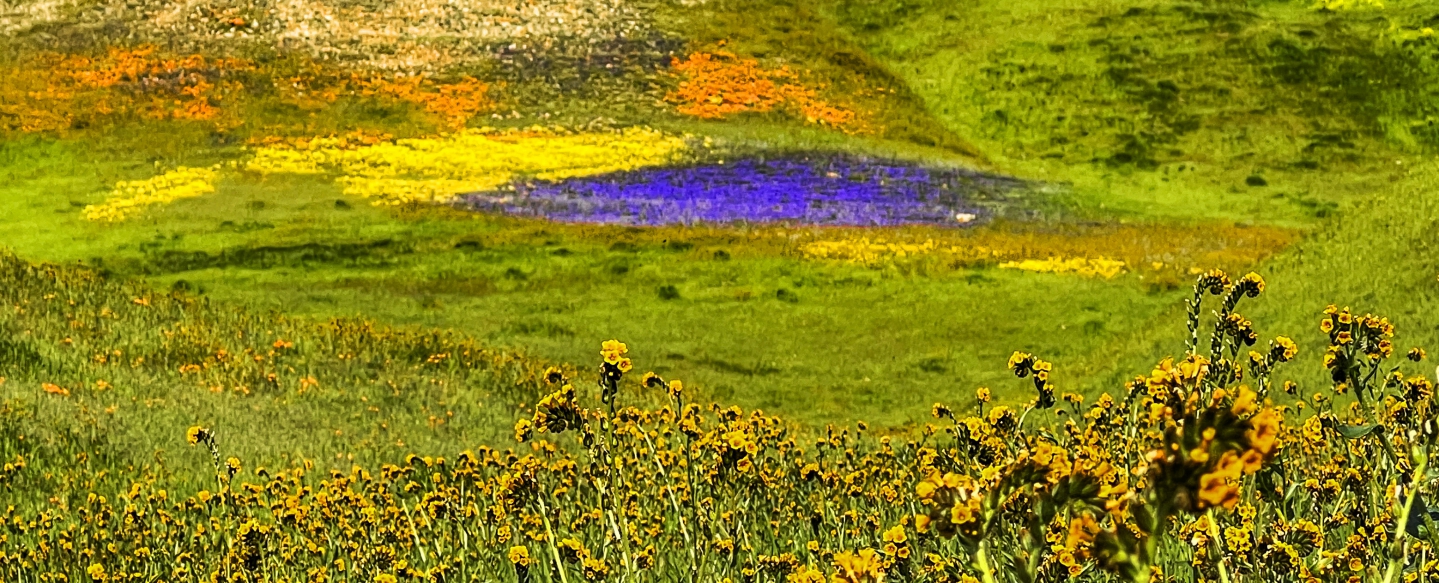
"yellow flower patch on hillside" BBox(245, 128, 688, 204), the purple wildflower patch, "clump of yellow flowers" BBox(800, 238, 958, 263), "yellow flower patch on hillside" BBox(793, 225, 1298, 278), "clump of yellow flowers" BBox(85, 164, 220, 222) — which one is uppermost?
"yellow flower patch on hillside" BBox(793, 225, 1298, 278)

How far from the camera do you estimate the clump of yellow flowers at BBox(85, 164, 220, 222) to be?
2720 cm

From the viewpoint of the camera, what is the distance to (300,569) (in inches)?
249

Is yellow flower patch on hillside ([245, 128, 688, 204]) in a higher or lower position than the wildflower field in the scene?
lower

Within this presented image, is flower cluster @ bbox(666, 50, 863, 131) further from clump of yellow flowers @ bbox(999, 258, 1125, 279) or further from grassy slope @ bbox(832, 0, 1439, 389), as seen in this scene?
clump of yellow flowers @ bbox(999, 258, 1125, 279)

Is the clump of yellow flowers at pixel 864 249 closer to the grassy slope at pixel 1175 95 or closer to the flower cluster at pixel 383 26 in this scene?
the grassy slope at pixel 1175 95

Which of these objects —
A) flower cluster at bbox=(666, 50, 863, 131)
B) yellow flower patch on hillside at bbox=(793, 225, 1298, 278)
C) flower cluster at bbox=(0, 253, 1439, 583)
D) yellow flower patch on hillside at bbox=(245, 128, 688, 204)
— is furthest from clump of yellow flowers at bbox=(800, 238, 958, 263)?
flower cluster at bbox=(666, 50, 863, 131)

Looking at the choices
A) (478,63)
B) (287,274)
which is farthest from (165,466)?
(478,63)

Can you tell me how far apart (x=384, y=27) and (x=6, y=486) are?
31.4 meters

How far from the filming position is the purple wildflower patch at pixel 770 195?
88.3 ft

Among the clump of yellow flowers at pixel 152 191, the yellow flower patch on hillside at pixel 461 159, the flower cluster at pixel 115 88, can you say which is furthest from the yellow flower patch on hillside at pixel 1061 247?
the flower cluster at pixel 115 88

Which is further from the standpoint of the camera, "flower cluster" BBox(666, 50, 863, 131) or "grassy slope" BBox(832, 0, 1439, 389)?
"flower cluster" BBox(666, 50, 863, 131)

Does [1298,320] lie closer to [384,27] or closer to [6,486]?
[6,486]

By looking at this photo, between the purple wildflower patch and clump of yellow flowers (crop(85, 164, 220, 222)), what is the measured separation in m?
5.68

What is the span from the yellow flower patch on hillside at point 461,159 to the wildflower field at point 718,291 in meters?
0.18
